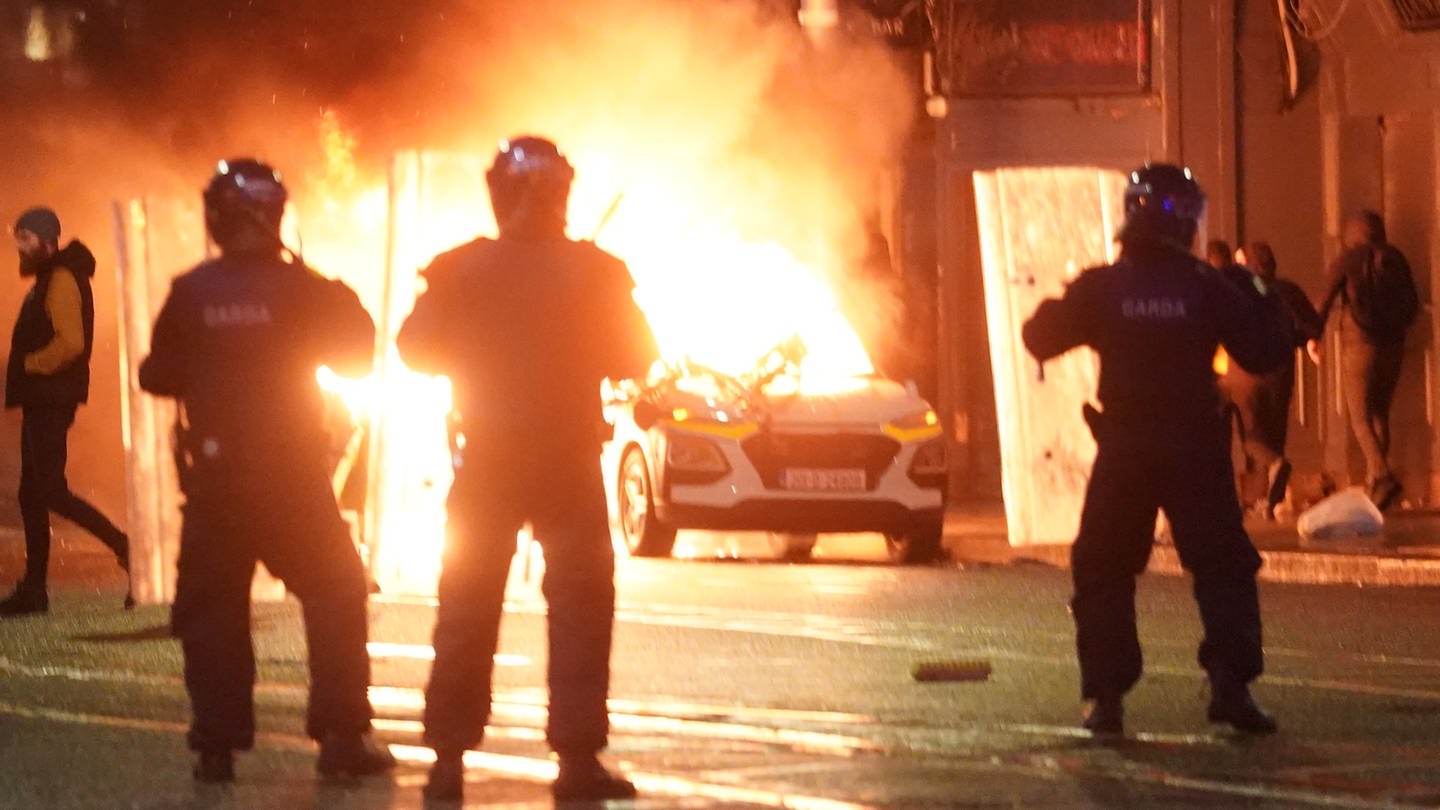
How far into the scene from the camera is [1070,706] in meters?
9.83

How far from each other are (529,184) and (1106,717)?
8.54 ft

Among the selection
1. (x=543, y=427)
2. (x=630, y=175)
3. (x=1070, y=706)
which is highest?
(x=630, y=175)

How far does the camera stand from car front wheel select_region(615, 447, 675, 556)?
1717cm

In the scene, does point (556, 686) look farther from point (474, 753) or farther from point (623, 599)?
point (623, 599)

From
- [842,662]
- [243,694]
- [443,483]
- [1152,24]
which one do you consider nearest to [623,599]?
[443,483]

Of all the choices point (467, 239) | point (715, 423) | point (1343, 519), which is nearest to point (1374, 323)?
point (1343, 519)

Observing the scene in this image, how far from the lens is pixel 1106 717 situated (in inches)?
352

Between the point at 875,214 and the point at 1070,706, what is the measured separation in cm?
1605

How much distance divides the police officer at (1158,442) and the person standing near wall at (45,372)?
6311 mm

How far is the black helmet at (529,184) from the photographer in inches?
313

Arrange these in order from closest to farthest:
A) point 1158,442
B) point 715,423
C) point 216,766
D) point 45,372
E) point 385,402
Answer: point 216,766, point 1158,442, point 45,372, point 385,402, point 715,423

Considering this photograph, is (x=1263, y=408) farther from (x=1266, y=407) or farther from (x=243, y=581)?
(x=243, y=581)

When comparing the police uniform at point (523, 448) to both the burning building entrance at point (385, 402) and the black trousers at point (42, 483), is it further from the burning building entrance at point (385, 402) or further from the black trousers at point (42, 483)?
the black trousers at point (42, 483)

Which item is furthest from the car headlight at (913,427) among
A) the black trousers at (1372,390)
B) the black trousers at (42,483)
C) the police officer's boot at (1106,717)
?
the police officer's boot at (1106,717)
